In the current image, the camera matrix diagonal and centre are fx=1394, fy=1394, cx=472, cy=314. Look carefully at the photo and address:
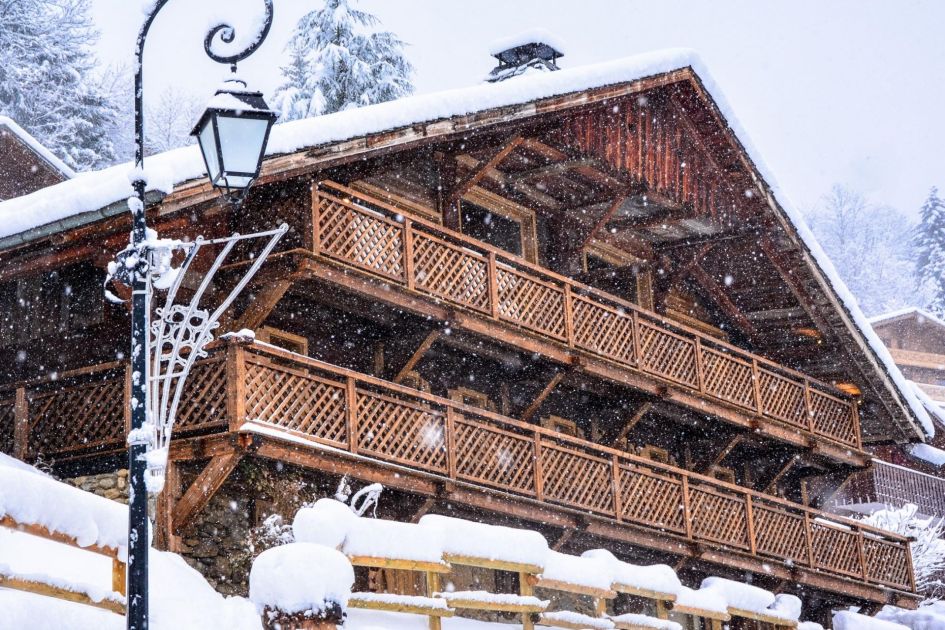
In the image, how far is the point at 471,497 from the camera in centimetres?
1692

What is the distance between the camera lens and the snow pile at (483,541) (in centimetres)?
1274

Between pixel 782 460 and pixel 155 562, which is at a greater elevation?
pixel 782 460

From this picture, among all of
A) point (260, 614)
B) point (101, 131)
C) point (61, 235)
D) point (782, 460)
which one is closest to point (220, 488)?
point (61, 235)

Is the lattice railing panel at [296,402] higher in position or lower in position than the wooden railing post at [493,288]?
lower

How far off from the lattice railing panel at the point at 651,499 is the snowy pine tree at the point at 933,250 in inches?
1921

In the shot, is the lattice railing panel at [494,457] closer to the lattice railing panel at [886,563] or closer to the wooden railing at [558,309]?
the wooden railing at [558,309]

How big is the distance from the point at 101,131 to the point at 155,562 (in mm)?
32548

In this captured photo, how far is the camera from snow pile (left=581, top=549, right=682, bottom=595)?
49.7 feet

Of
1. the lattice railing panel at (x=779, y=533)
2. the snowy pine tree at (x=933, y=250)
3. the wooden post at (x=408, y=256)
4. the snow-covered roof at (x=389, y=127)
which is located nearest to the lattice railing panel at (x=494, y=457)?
the wooden post at (x=408, y=256)

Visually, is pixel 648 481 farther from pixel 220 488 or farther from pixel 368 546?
pixel 368 546

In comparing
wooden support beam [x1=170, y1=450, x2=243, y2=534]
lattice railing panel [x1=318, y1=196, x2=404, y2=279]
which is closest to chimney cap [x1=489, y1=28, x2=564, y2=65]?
lattice railing panel [x1=318, y1=196, x2=404, y2=279]

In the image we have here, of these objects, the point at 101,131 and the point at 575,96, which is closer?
the point at 575,96

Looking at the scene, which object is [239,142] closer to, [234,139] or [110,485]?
[234,139]

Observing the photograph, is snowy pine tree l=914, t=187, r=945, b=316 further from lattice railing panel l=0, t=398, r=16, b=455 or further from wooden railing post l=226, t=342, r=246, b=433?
wooden railing post l=226, t=342, r=246, b=433
